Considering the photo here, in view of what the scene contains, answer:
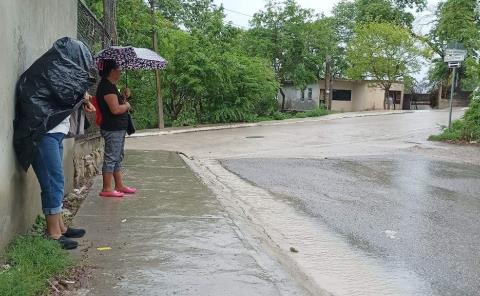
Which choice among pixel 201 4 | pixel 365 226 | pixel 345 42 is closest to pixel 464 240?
pixel 365 226

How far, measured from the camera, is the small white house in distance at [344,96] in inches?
1628

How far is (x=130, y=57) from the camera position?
7199 millimetres

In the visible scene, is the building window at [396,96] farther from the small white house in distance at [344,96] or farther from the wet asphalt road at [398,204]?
the wet asphalt road at [398,204]

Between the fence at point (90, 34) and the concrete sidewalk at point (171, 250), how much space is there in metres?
2.29

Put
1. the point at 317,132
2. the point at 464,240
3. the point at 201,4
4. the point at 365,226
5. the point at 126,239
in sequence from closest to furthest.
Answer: the point at 126,239 → the point at 464,240 → the point at 365,226 → the point at 317,132 → the point at 201,4

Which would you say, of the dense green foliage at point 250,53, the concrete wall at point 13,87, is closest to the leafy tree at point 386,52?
the dense green foliage at point 250,53

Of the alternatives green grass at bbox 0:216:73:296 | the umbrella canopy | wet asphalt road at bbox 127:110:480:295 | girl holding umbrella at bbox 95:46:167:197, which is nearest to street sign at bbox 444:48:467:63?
wet asphalt road at bbox 127:110:480:295

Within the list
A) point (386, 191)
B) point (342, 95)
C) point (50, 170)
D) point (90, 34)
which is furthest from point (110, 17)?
point (342, 95)

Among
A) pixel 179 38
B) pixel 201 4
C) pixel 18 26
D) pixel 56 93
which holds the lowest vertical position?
pixel 56 93

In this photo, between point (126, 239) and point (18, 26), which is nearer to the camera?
point (18, 26)

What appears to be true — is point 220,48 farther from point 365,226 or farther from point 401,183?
point 365,226

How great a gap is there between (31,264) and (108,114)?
3050 millimetres

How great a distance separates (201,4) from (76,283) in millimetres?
28752

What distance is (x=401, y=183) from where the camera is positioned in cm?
903
